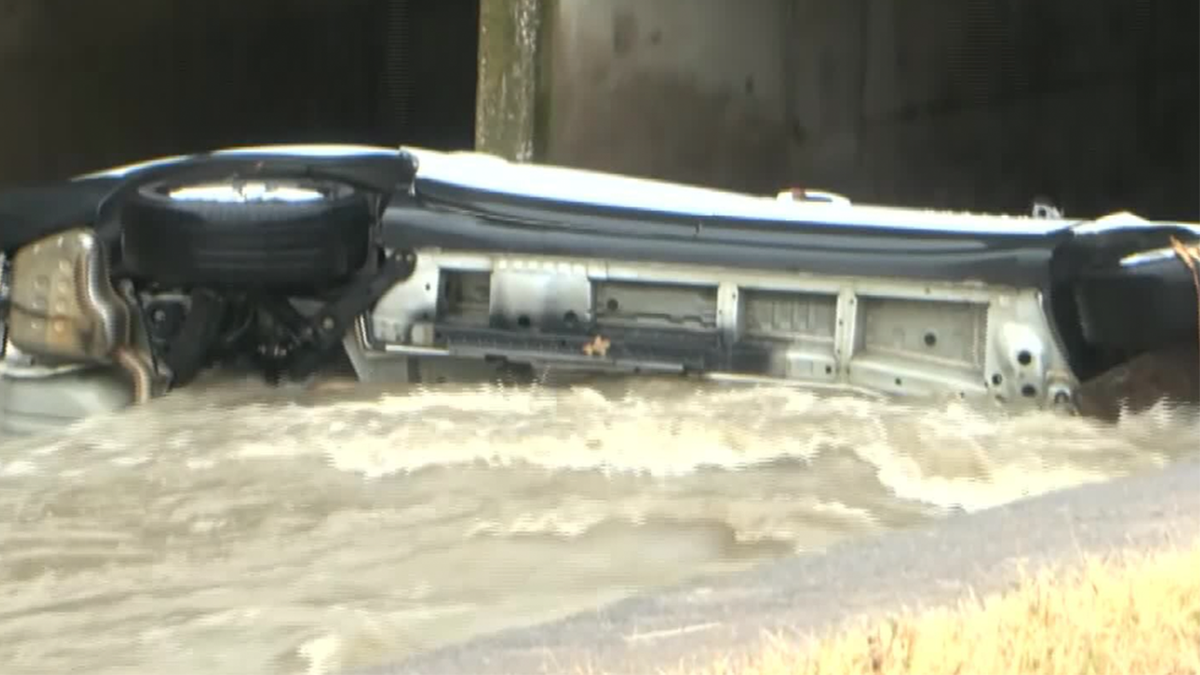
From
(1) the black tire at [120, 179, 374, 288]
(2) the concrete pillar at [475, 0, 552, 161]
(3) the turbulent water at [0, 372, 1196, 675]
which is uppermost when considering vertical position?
(2) the concrete pillar at [475, 0, 552, 161]

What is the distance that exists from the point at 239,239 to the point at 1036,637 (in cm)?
266

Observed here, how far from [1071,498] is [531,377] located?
1.80 metres

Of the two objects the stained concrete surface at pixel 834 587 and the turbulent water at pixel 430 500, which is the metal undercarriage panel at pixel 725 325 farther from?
the stained concrete surface at pixel 834 587

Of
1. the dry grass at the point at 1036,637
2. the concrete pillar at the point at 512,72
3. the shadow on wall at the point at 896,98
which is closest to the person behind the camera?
the dry grass at the point at 1036,637

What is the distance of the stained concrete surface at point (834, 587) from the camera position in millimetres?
2008

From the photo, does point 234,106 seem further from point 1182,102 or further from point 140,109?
point 1182,102

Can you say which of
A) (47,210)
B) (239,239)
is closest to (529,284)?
(239,239)

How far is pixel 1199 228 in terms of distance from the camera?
4.06 metres

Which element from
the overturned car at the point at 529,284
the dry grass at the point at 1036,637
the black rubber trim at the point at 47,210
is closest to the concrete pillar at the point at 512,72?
the overturned car at the point at 529,284

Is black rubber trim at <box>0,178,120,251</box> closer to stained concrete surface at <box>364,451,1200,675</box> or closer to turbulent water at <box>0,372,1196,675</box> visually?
turbulent water at <box>0,372,1196,675</box>

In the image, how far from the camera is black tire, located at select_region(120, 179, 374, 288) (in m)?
4.24

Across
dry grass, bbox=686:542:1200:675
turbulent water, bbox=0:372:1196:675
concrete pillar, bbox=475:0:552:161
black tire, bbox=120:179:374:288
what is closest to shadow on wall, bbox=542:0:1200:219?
concrete pillar, bbox=475:0:552:161

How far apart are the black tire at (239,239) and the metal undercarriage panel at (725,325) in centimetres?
22

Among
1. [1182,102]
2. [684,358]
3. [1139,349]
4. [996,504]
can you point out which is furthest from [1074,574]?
[1182,102]
